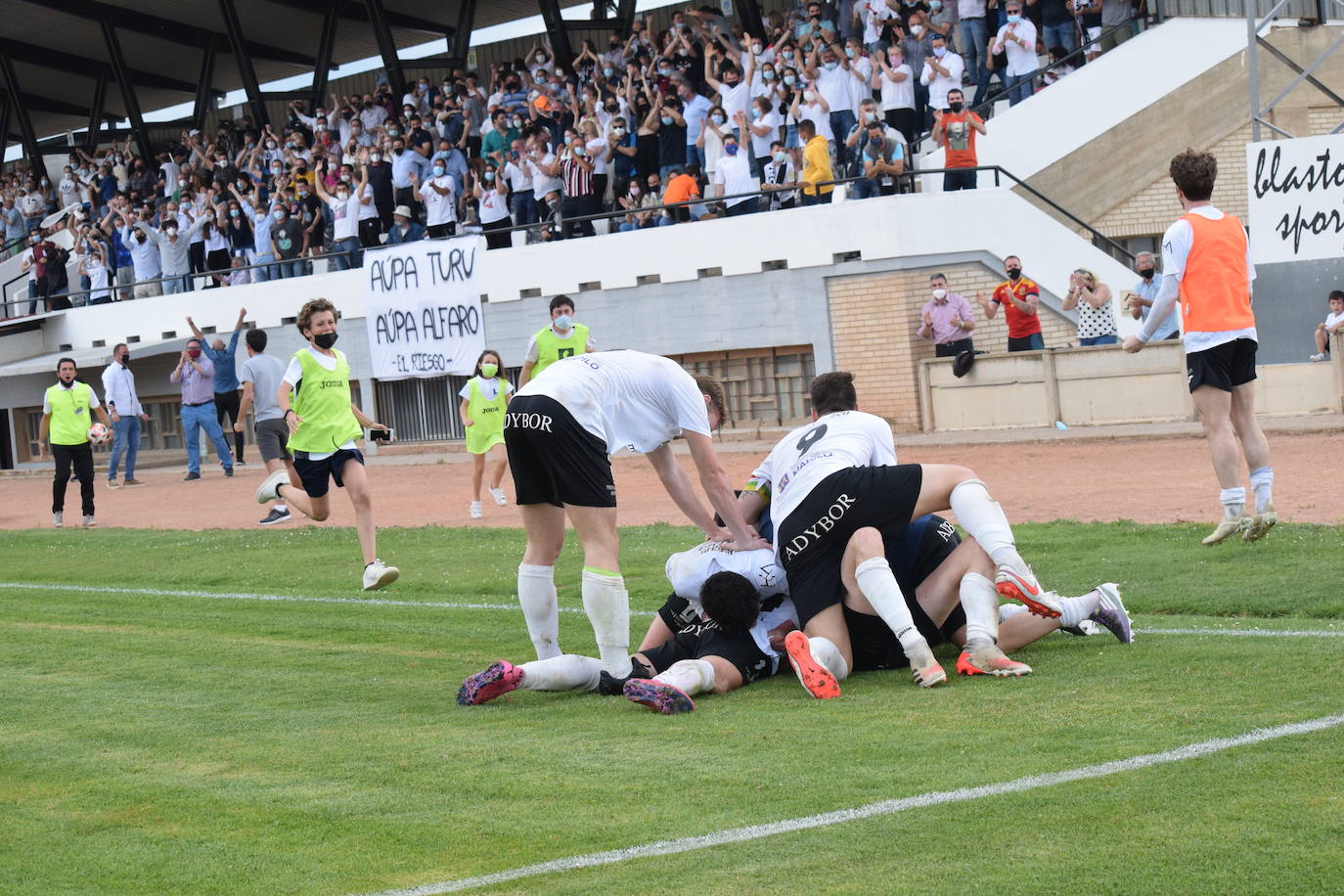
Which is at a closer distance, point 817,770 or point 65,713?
point 817,770

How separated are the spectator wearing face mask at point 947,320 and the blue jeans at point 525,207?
8819 mm

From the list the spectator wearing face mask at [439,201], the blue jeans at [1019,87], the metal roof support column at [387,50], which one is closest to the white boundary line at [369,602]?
the blue jeans at [1019,87]

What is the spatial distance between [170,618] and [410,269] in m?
19.0

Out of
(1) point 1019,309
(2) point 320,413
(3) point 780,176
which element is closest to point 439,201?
(3) point 780,176

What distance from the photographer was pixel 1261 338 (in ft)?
66.9

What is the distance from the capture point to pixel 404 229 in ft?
99.6

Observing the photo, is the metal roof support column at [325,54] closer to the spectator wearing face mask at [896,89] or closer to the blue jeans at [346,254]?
the blue jeans at [346,254]

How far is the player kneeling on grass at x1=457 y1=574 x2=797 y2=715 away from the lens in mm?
7145

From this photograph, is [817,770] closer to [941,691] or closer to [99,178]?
[941,691]

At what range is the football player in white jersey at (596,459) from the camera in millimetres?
7223

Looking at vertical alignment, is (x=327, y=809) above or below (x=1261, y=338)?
below

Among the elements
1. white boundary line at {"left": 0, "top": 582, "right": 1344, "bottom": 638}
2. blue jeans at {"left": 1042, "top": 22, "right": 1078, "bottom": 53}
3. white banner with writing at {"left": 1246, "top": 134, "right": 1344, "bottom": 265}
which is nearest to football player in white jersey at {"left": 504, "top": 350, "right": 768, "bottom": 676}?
white boundary line at {"left": 0, "top": 582, "right": 1344, "bottom": 638}

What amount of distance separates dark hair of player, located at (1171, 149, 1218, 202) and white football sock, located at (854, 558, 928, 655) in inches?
178

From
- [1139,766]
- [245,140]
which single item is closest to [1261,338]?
[1139,766]
